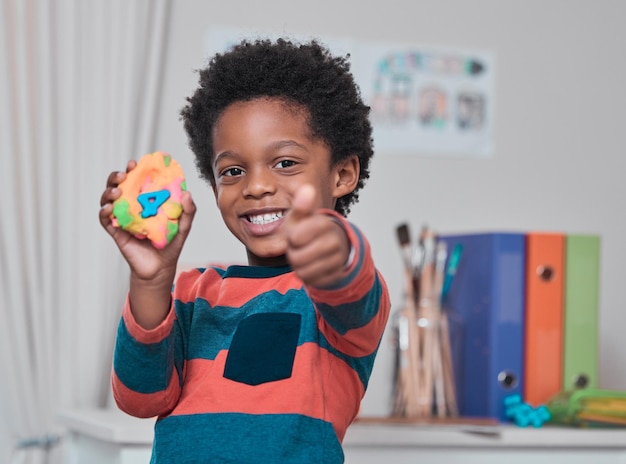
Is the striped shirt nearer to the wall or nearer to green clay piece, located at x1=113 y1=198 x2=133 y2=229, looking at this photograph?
green clay piece, located at x1=113 y1=198 x2=133 y2=229

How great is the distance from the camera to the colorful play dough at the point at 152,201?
28.1 inches

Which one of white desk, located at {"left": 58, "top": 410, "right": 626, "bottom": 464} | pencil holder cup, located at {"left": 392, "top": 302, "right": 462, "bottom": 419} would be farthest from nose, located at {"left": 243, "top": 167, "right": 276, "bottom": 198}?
pencil holder cup, located at {"left": 392, "top": 302, "right": 462, "bottom": 419}

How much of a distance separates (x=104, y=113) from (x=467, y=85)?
0.63 m

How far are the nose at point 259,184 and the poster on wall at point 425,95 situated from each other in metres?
0.86

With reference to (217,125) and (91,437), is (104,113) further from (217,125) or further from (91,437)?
(217,125)

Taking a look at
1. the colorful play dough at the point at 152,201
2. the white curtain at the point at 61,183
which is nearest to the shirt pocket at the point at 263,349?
the colorful play dough at the point at 152,201

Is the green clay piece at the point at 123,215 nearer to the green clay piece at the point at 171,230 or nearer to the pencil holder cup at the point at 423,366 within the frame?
the green clay piece at the point at 171,230

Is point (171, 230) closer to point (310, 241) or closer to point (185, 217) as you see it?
point (185, 217)

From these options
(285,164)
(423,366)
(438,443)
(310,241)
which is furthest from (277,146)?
(423,366)

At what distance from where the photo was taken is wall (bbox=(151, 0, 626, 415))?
159cm

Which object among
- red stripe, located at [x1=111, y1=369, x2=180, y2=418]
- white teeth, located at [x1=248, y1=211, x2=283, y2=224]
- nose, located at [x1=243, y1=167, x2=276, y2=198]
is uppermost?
nose, located at [x1=243, y1=167, x2=276, y2=198]

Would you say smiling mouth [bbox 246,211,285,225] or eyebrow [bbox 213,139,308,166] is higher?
eyebrow [bbox 213,139,308,166]

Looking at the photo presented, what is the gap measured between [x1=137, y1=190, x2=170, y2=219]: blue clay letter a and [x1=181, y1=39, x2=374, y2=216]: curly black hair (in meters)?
0.13

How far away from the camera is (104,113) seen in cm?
154
